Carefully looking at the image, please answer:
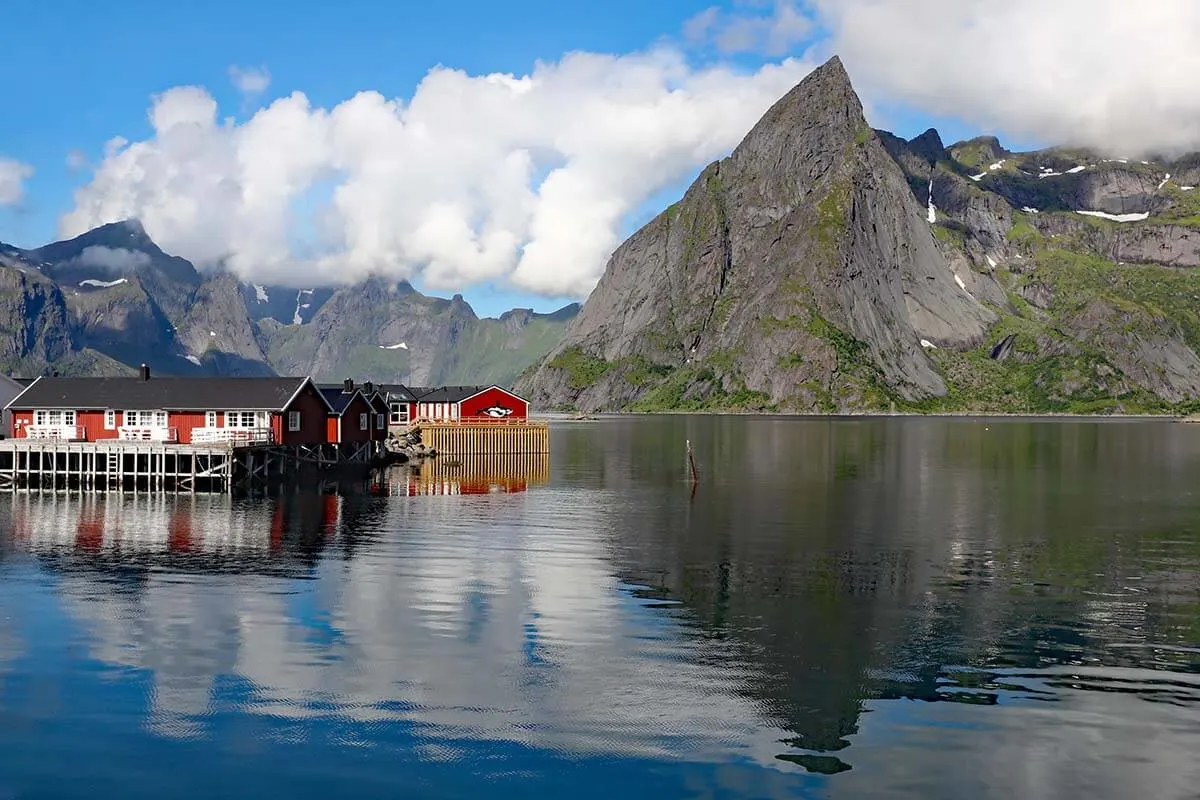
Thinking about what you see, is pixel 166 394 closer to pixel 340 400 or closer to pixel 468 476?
pixel 340 400

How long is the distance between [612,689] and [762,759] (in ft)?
19.7

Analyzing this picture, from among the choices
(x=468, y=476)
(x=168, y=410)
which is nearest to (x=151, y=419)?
(x=168, y=410)

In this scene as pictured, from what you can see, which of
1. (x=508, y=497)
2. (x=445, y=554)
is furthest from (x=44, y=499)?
(x=445, y=554)

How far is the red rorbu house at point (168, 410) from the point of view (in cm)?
9012

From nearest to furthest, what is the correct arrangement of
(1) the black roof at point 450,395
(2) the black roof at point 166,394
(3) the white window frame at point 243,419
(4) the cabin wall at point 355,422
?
1. (3) the white window frame at point 243,419
2. (2) the black roof at point 166,394
3. (4) the cabin wall at point 355,422
4. (1) the black roof at point 450,395

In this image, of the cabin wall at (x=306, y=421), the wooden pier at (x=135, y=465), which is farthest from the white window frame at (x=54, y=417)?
the cabin wall at (x=306, y=421)

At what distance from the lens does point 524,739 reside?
25.9 meters

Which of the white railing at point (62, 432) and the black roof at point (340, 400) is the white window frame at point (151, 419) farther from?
the black roof at point (340, 400)

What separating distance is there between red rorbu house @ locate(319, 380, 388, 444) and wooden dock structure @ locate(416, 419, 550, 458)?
15.1 m

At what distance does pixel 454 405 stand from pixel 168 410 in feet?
206

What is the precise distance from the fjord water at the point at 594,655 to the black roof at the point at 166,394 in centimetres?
2151

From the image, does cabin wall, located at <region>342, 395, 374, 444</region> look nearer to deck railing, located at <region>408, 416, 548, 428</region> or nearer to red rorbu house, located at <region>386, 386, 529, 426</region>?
deck railing, located at <region>408, 416, 548, 428</region>

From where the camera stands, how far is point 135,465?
84.4 m

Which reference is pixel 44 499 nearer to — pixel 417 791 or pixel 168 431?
pixel 168 431
